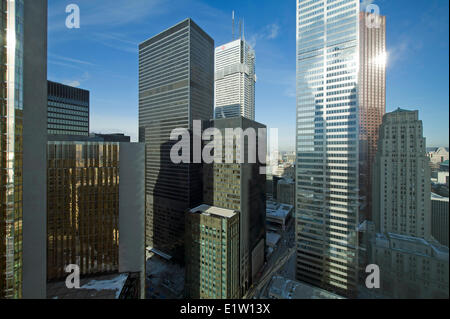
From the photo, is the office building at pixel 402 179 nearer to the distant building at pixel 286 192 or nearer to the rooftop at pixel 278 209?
the rooftop at pixel 278 209

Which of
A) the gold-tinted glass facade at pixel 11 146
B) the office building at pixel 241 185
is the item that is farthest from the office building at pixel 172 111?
the gold-tinted glass facade at pixel 11 146

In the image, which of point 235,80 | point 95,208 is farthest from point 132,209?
point 235,80

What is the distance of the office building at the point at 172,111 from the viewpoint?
27.8 meters

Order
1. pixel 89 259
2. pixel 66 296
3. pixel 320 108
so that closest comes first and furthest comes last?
pixel 66 296 → pixel 89 259 → pixel 320 108

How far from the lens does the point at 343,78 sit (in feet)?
61.6

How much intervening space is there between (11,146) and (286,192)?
47359mm

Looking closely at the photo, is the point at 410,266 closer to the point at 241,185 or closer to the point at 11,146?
the point at 241,185

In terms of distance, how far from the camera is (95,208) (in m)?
13.9

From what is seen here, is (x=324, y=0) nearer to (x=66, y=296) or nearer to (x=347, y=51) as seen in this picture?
(x=347, y=51)
